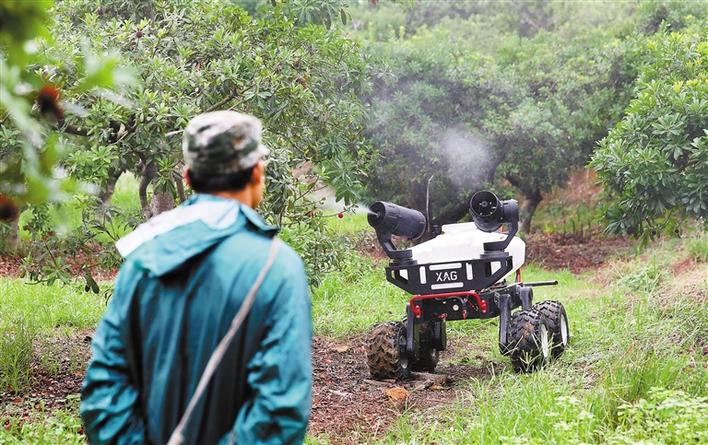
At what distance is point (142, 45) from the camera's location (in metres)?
7.08

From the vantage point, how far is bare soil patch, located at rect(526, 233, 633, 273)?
16438 millimetres

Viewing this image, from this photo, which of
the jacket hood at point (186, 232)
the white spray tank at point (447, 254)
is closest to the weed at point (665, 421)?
the white spray tank at point (447, 254)

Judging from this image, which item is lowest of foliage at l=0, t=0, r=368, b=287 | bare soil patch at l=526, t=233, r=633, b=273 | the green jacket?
bare soil patch at l=526, t=233, r=633, b=273

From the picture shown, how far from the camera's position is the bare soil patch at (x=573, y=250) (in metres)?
16.4

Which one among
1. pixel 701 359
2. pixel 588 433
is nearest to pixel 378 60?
pixel 701 359

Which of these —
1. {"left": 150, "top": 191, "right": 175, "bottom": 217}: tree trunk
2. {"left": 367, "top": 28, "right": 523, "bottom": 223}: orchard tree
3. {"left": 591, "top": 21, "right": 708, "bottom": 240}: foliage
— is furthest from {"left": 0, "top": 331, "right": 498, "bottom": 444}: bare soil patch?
{"left": 367, "top": 28, "right": 523, "bottom": 223}: orchard tree

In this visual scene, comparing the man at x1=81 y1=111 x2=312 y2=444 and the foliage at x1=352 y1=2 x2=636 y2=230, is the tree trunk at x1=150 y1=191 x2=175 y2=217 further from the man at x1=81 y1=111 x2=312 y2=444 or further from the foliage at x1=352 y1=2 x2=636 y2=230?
the foliage at x1=352 y1=2 x2=636 y2=230

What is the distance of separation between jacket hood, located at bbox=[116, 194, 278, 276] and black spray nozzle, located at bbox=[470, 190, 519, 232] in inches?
201

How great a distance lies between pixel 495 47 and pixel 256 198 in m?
19.9

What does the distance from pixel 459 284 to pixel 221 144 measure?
194 inches

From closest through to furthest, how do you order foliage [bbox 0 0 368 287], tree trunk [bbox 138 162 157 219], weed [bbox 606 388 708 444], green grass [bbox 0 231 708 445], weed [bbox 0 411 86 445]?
weed [bbox 606 388 708 444]
green grass [bbox 0 231 708 445]
weed [bbox 0 411 86 445]
foliage [bbox 0 0 368 287]
tree trunk [bbox 138 162 157 219]

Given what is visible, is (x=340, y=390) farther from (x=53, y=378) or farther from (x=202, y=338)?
(x=202, y=338)

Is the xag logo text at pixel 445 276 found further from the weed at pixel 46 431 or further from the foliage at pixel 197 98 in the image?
the weed at pixel 46 431

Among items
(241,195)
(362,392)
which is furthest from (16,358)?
(241,195)
